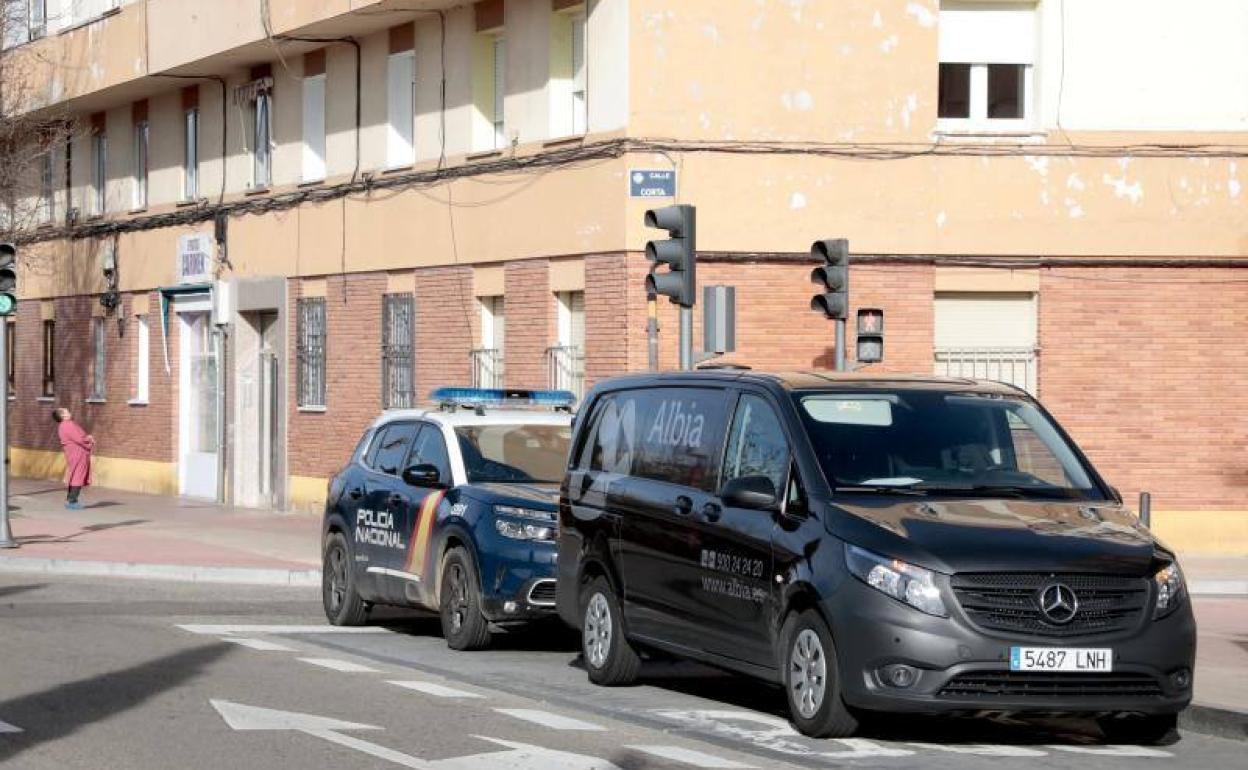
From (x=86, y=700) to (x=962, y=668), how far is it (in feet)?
15.5

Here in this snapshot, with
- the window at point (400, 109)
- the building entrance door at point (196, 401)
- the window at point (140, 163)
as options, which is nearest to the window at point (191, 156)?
the building entrance door at point (196, 401)

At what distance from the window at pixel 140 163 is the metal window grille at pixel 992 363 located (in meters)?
17.4

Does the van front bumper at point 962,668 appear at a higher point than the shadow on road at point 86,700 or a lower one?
higher

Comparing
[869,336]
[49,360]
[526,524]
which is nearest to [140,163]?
[49,360]

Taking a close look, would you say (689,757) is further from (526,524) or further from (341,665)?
(526,524)

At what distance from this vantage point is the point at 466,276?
28453mm

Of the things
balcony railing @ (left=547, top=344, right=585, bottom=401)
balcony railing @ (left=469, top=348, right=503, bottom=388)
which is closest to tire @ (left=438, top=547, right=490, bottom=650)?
balcony railing @ (left=547, top=344, right=585, bottom=401)

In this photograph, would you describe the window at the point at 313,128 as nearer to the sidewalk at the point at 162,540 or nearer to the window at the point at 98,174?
the sidewalk at the point at 162,540

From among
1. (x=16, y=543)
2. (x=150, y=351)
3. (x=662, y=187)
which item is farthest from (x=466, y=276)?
(x=150, y=351)

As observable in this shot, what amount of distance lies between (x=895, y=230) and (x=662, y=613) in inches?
503

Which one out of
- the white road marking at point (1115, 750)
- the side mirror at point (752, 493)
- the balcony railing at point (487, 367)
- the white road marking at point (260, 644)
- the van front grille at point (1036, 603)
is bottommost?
the white road marking at point (260, 644)

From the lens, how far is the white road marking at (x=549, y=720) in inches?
463

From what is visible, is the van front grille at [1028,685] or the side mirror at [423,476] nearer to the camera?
the van front grille at [1028,685]

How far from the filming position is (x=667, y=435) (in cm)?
1349
